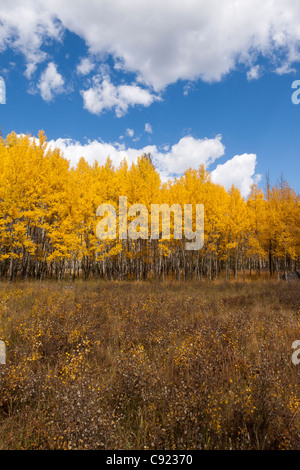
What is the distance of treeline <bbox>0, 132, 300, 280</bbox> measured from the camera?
16609mm

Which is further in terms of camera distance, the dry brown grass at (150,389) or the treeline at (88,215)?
the treeline at (88,215)

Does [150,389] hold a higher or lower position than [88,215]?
lower

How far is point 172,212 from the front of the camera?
71.1 feet

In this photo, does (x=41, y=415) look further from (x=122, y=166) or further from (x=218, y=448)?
(x=122, y=166)

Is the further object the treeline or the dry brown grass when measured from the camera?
the treeline

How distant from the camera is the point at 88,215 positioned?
819 inches

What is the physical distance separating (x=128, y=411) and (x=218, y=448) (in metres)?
1.32

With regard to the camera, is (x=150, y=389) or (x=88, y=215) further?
(x=88, y=215)

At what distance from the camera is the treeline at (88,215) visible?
16609 millimetres

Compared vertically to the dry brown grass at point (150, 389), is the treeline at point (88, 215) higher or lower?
higher

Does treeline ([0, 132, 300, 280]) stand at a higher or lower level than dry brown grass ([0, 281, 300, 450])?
higher
